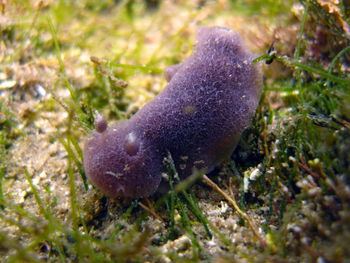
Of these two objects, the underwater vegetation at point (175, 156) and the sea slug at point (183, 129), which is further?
the sea slug at point (183, 129)

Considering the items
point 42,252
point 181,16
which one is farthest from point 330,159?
point 181,16

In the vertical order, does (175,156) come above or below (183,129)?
below

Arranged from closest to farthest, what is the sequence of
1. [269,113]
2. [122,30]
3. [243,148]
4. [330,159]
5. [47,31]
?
[330,159], [243,148], [269,113], [47,31], [122,30]

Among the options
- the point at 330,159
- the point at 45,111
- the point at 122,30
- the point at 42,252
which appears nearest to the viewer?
the point at 330,159

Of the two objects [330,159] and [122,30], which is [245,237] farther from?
[122,30]

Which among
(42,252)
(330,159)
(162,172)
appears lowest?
(42,252)

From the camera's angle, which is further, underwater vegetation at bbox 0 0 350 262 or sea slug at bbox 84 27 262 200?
sea slug at bbox 84 27 262 200

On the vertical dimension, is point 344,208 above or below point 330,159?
below

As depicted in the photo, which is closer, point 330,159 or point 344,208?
point 344,208
